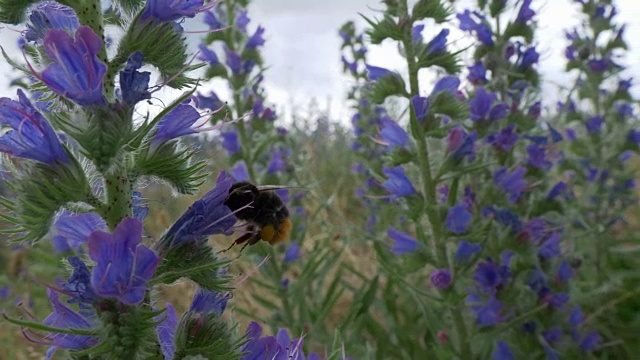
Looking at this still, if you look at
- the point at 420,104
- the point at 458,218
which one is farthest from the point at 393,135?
the point at 458,218

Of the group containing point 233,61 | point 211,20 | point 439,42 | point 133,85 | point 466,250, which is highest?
point 211,20

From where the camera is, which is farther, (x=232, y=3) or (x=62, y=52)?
(x=232, y=3)

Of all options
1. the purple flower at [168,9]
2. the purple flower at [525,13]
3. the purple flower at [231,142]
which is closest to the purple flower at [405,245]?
the purple flower at [525,13]

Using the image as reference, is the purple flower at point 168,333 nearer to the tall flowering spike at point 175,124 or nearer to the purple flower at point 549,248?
the tall flowering spike at point 175,124

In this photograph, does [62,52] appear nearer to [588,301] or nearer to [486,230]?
[486,230]

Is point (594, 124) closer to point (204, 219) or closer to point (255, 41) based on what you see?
point (255, 41)

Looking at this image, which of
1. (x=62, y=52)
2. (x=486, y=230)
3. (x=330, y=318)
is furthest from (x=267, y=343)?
(x=330, y=318)

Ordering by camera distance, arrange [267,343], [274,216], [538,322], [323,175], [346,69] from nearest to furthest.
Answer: [267,343], [274,216], [538,322], [346,69], [323,175]
